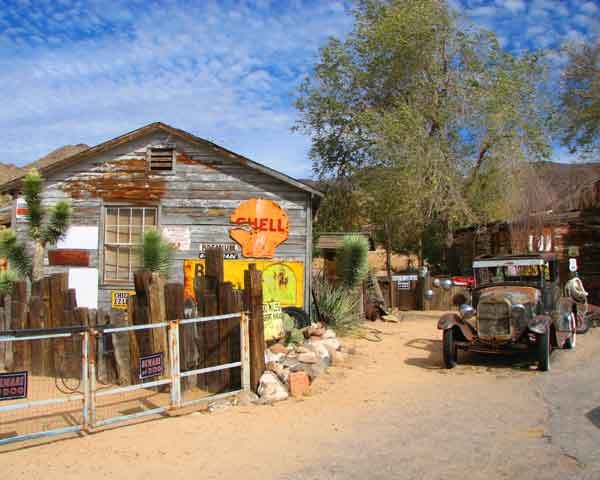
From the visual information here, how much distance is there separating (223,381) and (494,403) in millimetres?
3772

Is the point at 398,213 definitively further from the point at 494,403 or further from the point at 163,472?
Result: the point at 163,472

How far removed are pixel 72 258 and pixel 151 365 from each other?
22.9ft

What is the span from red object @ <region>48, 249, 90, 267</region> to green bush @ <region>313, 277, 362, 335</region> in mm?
5354

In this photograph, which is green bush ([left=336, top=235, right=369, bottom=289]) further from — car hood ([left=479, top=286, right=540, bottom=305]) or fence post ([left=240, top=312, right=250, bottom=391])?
fence post ([left=240, top=312, right=250, bottom=391])

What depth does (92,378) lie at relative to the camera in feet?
22.2

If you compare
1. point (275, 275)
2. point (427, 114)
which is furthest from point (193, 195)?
point (427, 114)

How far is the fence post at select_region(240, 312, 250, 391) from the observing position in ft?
27.4

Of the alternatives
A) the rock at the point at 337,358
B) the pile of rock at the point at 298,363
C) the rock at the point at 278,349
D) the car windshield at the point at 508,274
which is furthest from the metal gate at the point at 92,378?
the car windshield at the point at 508,274

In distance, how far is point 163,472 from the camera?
18.3 feet

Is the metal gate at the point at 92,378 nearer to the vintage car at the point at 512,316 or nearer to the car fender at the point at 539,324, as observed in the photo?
the vintage car at the point at 512,316

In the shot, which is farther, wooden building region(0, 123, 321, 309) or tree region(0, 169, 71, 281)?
wooden building region(0, 123, 321, 309)

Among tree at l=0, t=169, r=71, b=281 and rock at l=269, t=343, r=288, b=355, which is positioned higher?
tree at l=0, t=169, r=71, b=281

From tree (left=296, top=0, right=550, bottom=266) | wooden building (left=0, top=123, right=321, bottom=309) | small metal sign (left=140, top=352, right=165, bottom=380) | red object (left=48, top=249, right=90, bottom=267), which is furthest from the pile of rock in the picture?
tree (left=296, top=0, right=550, bottom=266)

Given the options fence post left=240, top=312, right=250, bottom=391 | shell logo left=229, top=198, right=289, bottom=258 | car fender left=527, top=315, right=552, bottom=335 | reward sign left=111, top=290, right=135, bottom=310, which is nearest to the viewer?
fence post left=240, top=312, right=250, bottom=391
